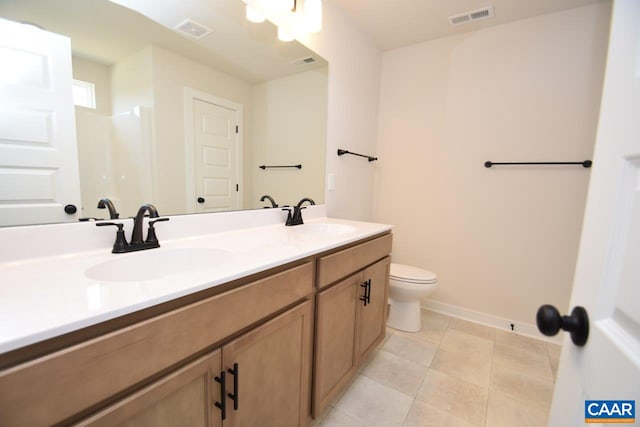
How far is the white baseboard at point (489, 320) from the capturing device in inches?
80.8

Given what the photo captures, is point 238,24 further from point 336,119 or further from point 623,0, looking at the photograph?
point 623,0

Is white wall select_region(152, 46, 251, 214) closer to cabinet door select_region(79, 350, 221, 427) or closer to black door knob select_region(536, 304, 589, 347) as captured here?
cabinet door select_region(79, 350, 221, 427)

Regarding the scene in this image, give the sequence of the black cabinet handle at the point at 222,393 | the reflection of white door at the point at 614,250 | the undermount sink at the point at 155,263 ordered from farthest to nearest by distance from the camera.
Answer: the undermount sink at the point at 155,263 → the black cabinet handle at the point at 222,393 → the reflection of white door at the point at 614,250

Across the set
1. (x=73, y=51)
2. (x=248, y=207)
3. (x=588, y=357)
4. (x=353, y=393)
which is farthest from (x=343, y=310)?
(x=73, y=51)

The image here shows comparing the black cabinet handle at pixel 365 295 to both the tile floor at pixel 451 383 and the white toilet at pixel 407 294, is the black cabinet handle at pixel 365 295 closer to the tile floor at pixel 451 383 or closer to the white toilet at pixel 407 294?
the tile floor at pixel 451 383

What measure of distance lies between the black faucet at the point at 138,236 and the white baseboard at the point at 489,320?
7.63ft

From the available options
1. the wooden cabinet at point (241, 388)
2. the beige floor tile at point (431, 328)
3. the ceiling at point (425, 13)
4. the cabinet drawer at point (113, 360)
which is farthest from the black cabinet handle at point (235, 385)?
the ceiling at point (425, 13)

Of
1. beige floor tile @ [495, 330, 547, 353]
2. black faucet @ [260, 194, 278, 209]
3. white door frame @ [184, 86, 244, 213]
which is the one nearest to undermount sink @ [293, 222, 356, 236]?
black faucet @ [260, 194, 278, 209]

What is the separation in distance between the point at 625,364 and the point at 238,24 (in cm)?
173

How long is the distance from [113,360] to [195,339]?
0.17m

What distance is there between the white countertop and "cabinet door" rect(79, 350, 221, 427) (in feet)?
0.64

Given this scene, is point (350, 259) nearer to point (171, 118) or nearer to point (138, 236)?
point (138, 236)

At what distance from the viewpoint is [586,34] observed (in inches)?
69.5

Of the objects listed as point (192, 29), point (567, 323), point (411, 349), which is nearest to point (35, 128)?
point (192, 29)
